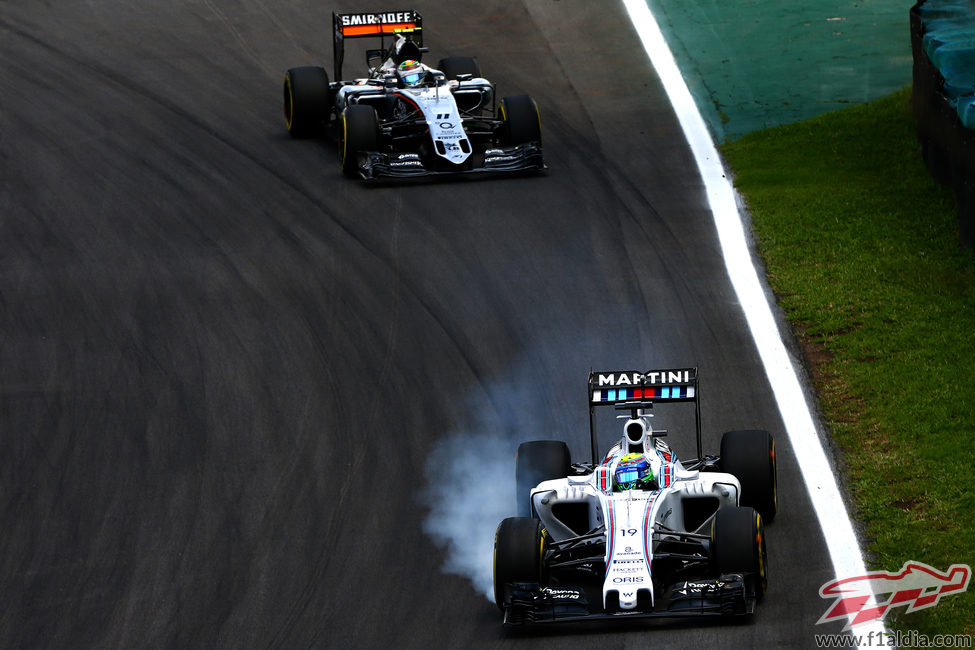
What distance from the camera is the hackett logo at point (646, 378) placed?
1493 cm

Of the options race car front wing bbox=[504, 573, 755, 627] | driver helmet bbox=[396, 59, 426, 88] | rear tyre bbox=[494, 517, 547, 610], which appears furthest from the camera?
driver helmet bbox=[396, 59, 426, 88]

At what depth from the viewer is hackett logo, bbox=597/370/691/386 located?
14.9 m

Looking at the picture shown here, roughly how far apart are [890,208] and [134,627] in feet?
40.7

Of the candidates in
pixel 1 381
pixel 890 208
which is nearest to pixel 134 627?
pixel 1 381

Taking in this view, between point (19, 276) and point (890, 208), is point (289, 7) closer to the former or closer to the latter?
point (19, 276)

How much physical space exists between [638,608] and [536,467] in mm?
2313

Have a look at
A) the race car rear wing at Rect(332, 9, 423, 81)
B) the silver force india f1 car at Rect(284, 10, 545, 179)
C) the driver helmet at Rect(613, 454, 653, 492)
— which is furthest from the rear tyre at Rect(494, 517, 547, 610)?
the race car rear wing at Rect(332, 9, 423, 81)

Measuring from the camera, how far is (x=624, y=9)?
100ft

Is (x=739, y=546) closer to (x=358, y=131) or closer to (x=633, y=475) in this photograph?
(x=633, y=475)

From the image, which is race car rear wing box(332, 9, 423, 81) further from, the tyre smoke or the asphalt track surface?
Answer: the tyre smoke

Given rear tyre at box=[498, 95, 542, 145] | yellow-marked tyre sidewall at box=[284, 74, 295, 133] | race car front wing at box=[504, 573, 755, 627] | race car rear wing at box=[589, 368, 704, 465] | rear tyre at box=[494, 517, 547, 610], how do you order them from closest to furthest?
race car front wing at box=[504, 573, 755, 627], rear tyre at box=[494, 517, 547, 610], race car rear wing at box=[589, 368, 704, 465], rear tyre at box=[498, 95, 542, 145], yellow-marked tyre sidewall at box=[284, 74, 295, 133]

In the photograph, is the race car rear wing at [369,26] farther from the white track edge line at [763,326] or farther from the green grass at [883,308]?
the green grass at [883,308]

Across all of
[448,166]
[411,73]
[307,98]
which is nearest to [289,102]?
[307,98]

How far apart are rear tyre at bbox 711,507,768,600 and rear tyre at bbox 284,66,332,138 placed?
559 inches
